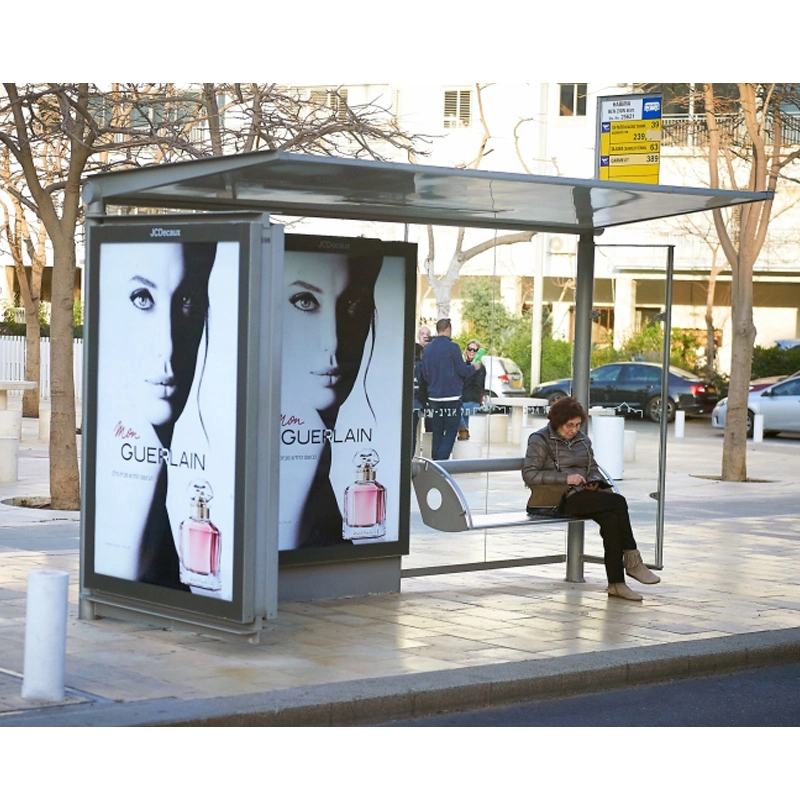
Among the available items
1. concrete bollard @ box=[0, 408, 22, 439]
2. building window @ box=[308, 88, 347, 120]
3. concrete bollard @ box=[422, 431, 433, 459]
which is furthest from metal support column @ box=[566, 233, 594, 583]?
concrete bollard @ box=[0, 408, 22, 439]

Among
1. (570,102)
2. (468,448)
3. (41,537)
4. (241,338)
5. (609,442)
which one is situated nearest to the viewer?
(241,338)

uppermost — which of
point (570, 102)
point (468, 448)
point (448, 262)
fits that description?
point (570, 102)

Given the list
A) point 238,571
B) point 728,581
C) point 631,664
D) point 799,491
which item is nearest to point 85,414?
point 238,571

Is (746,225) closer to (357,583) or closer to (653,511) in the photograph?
(653,511)

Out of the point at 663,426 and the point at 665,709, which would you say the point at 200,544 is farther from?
the point at 663,426

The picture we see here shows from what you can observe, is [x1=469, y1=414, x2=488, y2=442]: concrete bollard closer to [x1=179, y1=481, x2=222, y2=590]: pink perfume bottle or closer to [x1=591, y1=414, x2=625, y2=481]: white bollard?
[x1=591, y1=414, x2=625, y2=481]: white bollard

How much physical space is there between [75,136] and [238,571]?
21.6 feet

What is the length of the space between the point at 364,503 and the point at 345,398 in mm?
693

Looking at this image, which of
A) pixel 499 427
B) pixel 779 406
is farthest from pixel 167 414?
pixel 779 406

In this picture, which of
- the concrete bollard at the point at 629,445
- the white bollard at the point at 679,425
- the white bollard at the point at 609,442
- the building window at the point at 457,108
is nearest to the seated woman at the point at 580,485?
the white bollard at the point at 609,442

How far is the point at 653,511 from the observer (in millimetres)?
9945

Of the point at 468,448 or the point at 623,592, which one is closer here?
the point at 623,592

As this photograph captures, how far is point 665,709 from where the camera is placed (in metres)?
6.73

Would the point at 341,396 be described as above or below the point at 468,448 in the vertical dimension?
above
